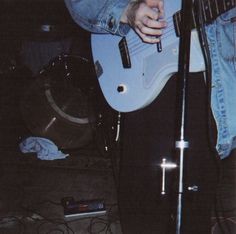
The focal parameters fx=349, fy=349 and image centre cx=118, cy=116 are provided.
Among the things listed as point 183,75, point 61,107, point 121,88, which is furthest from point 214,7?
point 61,107

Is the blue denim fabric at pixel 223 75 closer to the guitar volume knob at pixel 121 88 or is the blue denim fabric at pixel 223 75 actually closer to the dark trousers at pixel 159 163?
the dark trousers at pixel 159 163

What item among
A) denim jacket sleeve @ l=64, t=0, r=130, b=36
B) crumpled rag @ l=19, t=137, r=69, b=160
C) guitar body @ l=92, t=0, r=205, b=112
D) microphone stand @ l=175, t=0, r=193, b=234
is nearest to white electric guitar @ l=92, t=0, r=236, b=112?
guitar body @ l=92, t=0, r=205, b=112

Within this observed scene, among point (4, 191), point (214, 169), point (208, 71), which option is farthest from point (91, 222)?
point (208, 71)

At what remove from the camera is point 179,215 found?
2.28 ft

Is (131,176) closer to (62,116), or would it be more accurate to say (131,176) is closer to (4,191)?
(4,191)

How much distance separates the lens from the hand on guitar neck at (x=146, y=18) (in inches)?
41.4

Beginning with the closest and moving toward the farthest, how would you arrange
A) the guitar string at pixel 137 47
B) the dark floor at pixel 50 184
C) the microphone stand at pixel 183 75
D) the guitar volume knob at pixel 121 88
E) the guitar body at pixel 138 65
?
the microphone stand at pixel 183 75 < the guitar body at pixel 138 65 < the guitar string at pixel 137 47 < the guitar volume knob at pixel 121 88 < the dark floor at pixel 50 184

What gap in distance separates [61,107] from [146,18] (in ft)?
5.57

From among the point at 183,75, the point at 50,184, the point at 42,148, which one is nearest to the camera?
the point at 183,75

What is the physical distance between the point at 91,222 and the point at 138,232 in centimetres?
50

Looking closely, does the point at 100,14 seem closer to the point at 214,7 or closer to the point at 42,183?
the point at 214,7

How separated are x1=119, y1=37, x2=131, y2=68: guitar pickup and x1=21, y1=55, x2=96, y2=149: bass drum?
112 centimetres

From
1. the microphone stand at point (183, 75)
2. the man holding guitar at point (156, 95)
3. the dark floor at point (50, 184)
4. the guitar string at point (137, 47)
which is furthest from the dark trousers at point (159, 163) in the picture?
the dark floor at point (50, 184)

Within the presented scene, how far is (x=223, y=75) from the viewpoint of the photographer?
3.19 ft
